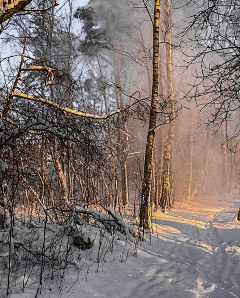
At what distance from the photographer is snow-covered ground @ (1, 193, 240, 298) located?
3.47 metres

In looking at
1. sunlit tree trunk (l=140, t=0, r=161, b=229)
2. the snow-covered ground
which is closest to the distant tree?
sunlit tree trunk (l=140, t=0, r=161, b=229)

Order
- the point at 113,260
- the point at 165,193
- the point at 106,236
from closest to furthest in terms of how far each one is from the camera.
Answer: the point at 113,260 < the point at 106,236 < the point at 165,193

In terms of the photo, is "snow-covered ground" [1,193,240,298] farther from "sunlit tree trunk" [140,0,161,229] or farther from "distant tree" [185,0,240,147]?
"distant tree" [185,0,240,147]

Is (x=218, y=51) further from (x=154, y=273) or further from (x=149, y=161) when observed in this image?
(x=154, y=273)

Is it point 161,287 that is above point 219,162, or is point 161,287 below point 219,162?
below

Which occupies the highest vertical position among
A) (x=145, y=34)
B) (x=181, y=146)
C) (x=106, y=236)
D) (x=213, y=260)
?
(x=145, y=34)

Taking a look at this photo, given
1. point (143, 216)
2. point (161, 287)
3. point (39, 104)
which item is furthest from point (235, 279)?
point (39, 104)

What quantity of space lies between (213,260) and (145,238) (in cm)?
157

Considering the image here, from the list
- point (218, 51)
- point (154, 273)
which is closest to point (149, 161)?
point (218, 51)

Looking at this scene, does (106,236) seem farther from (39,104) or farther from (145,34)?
(145,34)

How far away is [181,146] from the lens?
32.2 meters

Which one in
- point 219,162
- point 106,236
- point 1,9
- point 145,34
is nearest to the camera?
point 1,9

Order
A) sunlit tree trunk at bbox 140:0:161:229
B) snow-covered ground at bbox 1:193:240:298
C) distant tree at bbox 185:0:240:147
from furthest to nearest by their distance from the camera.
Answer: sunlit tree trunk at bbox 140:0:161:229, distant tree at bbox 185:0:240:147, snow-covered ground at bbox 1:193:240:298

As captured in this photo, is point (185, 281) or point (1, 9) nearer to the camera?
point (1, 9)
